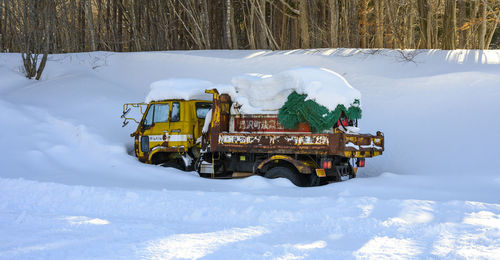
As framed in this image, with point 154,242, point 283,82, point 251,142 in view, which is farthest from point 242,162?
point 154,242

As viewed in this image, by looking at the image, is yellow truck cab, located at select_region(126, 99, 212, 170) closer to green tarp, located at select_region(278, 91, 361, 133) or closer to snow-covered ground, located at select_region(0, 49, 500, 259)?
snow-covered ground, located at select_region(0, 49, 500, 259)

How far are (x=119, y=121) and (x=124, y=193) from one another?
25.1 ft

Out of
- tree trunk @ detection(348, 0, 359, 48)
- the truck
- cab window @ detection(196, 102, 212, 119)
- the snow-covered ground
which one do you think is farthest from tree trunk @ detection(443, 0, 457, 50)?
cab window @ detection(196, 102, 212, 119)

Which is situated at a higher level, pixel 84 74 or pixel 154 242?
pixel 84 74

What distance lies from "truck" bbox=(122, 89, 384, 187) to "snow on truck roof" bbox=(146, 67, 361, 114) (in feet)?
0.79

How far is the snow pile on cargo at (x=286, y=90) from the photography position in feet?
32.7

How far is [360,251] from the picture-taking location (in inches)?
225

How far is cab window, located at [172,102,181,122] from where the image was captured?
478 inches

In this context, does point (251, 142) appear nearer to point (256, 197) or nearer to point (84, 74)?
point (256, 197)

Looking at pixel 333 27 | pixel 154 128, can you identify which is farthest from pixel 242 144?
pixel 333 27

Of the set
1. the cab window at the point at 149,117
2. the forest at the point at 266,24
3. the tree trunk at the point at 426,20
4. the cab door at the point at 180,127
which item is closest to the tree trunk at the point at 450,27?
the forest at the point at 266,24

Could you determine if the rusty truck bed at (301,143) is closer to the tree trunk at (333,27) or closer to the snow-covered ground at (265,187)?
the snow-covered ground at (265,187)

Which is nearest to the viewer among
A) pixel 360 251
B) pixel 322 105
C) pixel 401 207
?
pixel 360 251

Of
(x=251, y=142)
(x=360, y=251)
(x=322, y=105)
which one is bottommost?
(x=360, y=251)
